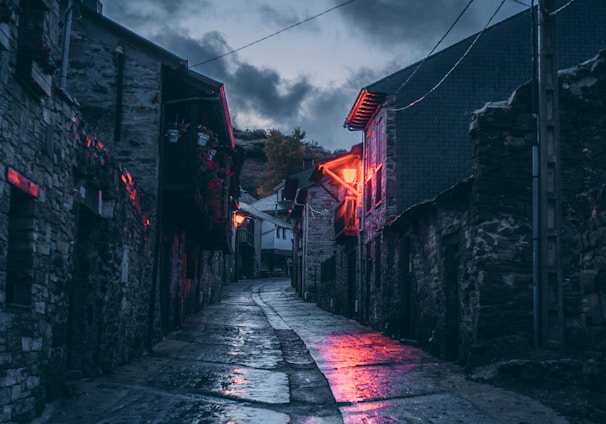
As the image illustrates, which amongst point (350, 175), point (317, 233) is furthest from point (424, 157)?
point (317, 233)

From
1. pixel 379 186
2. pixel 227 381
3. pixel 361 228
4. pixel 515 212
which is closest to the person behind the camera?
pixel 227 381

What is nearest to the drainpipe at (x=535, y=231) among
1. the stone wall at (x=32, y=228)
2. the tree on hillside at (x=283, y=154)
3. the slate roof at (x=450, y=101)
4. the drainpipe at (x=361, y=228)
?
the stone wall at (x=32, y=228)

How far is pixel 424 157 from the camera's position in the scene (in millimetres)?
17703

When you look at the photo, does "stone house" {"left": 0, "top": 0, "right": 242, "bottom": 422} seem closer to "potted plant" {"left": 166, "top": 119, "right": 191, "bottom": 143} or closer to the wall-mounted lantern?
"potted plant" {"left": 166, "top": 119, "right": 191, "bottom": 143}

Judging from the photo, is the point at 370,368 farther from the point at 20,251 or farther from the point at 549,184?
the point at 20,251

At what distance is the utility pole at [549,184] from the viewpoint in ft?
30.6

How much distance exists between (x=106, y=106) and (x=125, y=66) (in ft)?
2.97

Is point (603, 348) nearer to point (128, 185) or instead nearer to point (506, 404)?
point (506, 404)

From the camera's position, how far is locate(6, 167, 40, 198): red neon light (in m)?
6.16

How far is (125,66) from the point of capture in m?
14.0

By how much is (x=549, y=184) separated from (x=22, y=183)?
6812 mm

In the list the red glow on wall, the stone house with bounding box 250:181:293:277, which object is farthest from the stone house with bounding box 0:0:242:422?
the stone house with bounding box 250:181:293:277

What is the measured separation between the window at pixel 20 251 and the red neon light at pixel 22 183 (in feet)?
0.30

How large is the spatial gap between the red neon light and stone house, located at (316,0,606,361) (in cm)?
732
